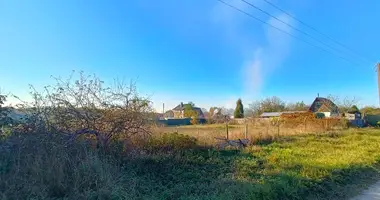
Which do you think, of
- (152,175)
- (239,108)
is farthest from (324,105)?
(152,175)

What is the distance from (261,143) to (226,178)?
7.63 metres

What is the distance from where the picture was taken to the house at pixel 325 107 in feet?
117

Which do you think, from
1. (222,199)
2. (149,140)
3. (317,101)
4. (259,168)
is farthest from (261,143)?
(317,101)

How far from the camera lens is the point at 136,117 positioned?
7168mm

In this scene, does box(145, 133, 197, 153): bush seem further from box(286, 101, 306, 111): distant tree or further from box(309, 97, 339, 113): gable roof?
box(286, 101, 306, 111): distant tree

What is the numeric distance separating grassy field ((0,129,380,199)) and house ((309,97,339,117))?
3167 cm

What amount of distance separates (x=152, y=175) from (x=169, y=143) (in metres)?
2.53

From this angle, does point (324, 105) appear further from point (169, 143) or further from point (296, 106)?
point (169, 143)

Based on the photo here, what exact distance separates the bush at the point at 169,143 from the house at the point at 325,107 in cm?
3143

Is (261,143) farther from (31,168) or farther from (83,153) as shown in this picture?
(31,168)

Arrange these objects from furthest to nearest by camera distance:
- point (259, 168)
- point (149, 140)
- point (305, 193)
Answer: point (149, 140) → point (259, 168) → point (305, 193)

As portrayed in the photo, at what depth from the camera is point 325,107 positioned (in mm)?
38531

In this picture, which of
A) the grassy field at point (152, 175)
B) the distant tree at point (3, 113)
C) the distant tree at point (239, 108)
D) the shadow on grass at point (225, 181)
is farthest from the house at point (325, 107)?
the distant tree at point (3, 113)

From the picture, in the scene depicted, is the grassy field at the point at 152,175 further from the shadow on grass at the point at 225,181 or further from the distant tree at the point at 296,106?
the distant tree at the point at 296,106
